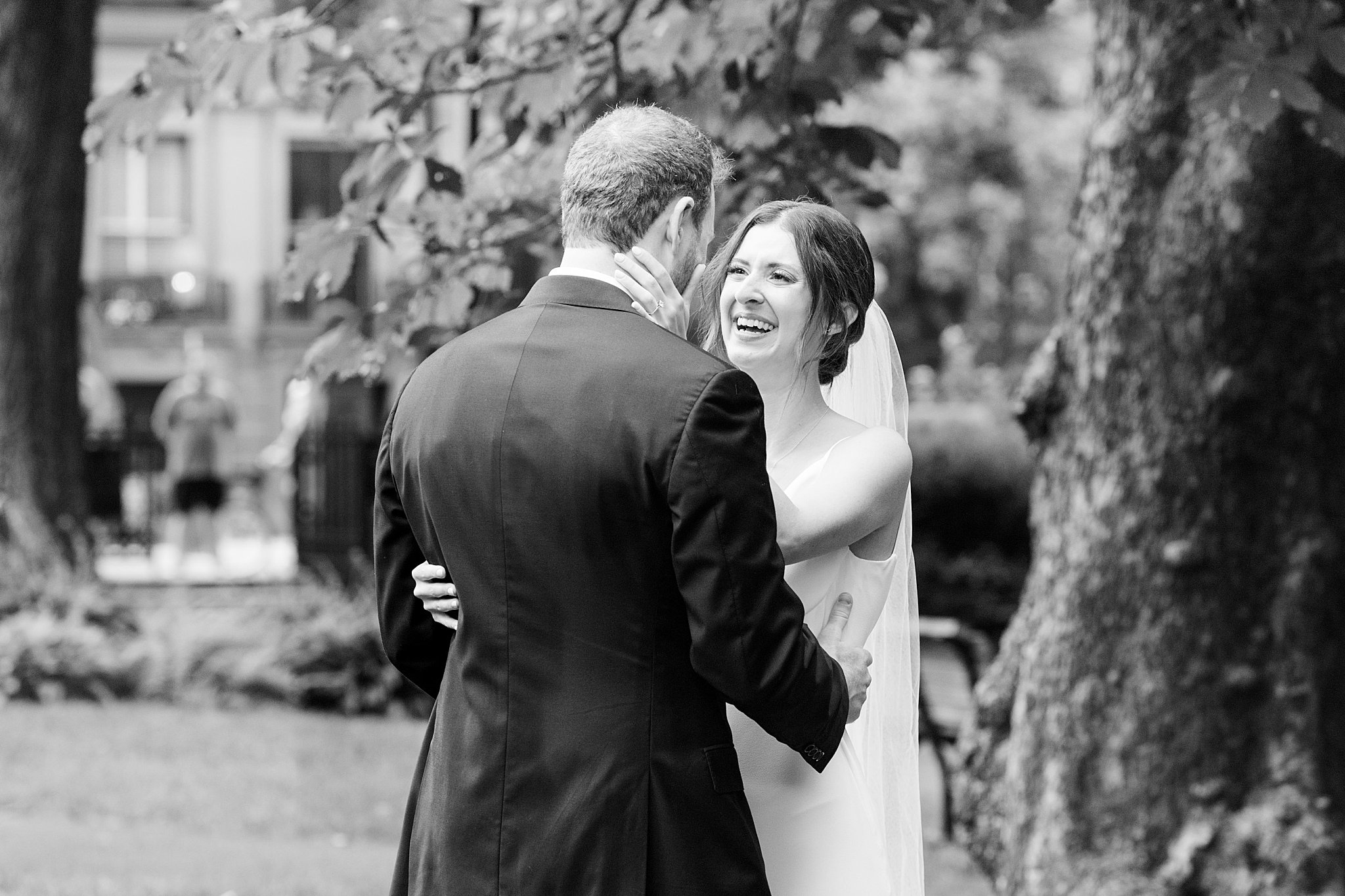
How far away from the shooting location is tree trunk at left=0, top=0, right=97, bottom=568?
431 inches

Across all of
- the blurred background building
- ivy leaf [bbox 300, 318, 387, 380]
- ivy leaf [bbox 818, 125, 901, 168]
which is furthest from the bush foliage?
the blurred background building

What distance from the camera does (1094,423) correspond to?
5.33m

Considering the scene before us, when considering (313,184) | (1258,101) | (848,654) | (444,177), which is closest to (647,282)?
(848,654)

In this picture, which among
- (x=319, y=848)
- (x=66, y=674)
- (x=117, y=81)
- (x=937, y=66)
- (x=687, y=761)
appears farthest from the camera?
(x=117, y=81)

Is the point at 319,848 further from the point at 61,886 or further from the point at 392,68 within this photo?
the point at 392,68

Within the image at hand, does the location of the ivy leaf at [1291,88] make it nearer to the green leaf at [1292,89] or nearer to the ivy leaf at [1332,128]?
the green leaf at [1292,89]

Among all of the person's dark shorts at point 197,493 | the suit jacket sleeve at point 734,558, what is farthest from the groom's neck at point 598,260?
the person's dark shorts at point 197,493

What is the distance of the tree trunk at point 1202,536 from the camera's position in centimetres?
514

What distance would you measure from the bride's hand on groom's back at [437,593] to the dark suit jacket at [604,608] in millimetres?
81

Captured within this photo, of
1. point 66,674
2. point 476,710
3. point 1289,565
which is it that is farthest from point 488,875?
point 66,674

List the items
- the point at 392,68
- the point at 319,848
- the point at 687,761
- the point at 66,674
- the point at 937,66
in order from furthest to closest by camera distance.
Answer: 1. the point at 937,66
2. the point at 66,674
3. the point at 319,848
4. the point at 392,68
5. the point at 687,761

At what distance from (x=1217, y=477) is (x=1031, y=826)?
49.7 inches

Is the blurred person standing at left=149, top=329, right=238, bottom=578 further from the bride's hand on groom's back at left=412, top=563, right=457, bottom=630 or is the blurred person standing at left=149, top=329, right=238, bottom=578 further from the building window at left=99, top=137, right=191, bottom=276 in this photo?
the building window at left=99, top=137, right=191, bottom=276

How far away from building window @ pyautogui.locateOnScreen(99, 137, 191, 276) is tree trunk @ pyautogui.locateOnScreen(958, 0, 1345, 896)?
28.7 meters
